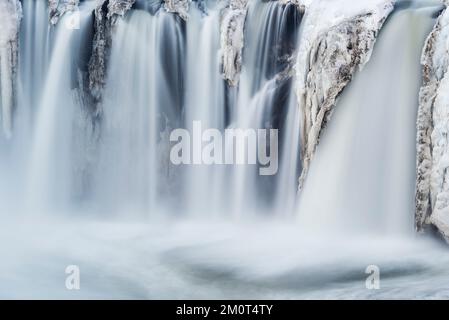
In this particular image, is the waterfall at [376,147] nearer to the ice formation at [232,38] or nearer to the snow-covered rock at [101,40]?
the ice formation at [232,38]

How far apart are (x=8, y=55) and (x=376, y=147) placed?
10.1ft

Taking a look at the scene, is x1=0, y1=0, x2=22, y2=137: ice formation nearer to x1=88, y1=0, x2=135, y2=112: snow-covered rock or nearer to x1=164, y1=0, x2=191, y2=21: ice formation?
x1=88, y1=0, x2=135, y2=112: snow-covered rock

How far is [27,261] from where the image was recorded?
16.2ft

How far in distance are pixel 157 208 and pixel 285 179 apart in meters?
1.06

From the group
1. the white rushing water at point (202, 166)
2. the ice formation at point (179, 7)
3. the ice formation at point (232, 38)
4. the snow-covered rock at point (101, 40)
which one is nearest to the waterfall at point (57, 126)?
the white rushing water at point (202, 166)

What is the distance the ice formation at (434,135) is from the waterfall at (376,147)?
0.24 ft

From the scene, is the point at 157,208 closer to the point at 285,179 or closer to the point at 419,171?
the point at 285,179

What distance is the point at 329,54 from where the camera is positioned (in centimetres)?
515

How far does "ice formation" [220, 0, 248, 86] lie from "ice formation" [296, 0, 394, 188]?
51 centimetres

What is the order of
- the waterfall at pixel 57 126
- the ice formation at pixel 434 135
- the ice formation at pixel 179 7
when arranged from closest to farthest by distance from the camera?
1. the ice formation at pixel 434 135
2. the waterfall at pixel 57 126
3. the ice formation at pixel 179 7

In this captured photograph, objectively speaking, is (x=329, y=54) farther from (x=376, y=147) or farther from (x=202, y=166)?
(x=202, y=166)

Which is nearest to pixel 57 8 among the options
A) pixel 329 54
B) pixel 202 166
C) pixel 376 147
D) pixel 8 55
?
pixel 8 55

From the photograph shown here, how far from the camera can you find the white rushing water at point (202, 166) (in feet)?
15.6
